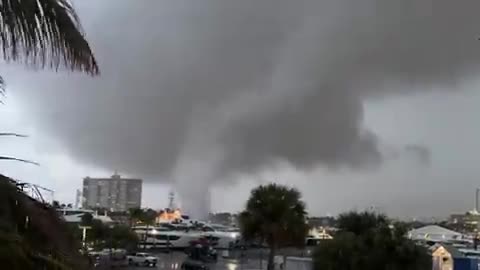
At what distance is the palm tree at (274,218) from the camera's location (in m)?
42.6

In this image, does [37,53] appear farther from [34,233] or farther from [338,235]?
[338,235]

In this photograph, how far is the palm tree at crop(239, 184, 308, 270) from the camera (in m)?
42.6

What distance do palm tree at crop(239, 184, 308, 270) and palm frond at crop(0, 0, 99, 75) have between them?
39.5m

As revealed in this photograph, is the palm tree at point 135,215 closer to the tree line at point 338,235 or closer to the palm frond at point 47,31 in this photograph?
the tree line at point 338,235

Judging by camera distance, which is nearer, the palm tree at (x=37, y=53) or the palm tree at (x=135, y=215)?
the palm tree at (x=37, y=53)

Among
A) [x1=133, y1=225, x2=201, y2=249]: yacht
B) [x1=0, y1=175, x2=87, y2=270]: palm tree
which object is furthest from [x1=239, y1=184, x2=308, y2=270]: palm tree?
[x1=133, y1=225, x2=201, y2=249]: yacht

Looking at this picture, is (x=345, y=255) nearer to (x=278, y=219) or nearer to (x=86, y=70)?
(x=278, y=219)

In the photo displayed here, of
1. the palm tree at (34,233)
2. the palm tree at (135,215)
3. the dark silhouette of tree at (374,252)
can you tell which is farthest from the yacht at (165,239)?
the palm tree at (34,233)

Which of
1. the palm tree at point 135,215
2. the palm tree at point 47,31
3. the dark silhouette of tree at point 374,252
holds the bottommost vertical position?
the dark silhouette of tree at point 374,252

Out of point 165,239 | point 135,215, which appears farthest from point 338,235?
point 135,215

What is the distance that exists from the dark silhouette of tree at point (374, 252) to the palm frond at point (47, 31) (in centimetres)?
3426

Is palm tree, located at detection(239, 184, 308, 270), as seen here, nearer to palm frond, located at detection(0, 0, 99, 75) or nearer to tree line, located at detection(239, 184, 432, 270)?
tree line, located at detection(239, 184, 432, 270)

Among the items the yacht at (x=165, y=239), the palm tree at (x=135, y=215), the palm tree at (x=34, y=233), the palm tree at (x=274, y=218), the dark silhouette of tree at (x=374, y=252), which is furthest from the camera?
the palm tree at (x=135, y=215)

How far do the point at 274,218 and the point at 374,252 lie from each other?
8263mm
